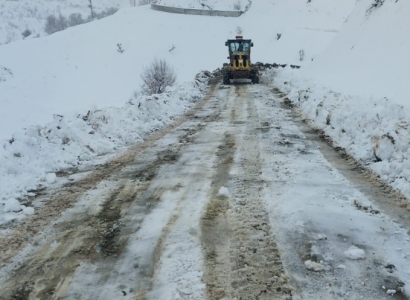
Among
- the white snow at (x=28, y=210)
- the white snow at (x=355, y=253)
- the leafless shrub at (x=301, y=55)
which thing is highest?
the leafless shrub at (x=301, y=55)

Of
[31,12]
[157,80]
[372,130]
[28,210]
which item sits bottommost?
[28,210]

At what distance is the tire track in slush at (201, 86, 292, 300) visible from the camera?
3.24 metres

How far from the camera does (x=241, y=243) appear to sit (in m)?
3.99

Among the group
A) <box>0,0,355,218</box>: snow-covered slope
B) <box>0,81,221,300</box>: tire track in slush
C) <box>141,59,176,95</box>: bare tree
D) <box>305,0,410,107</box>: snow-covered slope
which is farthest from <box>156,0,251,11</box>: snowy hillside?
<box>0,81,221,300</box>: tire track in slush

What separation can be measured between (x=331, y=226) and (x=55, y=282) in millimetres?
2949

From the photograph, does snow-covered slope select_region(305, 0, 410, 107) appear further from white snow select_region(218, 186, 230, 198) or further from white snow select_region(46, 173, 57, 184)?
white snow select_region(46, 173, 57, 184)

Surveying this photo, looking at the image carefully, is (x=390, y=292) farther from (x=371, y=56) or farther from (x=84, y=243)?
(x=371, y=56)

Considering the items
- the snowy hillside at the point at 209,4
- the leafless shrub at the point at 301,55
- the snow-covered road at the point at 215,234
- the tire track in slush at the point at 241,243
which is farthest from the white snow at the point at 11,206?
the snowy hillside at the point at 209,4

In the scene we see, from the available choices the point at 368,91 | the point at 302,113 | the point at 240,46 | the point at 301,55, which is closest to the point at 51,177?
the point at 302,113

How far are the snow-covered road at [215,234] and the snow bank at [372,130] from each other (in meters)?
0.36

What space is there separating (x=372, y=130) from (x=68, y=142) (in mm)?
6300

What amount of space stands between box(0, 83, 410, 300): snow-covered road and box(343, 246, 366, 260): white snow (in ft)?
0.06

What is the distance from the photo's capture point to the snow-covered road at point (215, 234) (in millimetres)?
3312

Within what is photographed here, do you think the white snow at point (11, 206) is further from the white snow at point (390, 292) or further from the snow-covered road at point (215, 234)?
the white snow at point (390, 292)
